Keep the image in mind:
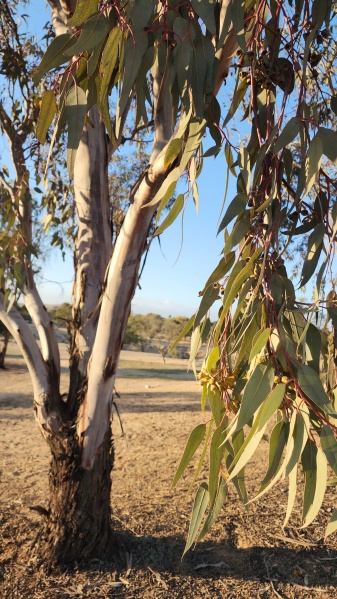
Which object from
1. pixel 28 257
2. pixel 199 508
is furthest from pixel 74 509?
pixel 28 257

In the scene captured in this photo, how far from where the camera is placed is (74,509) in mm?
2611

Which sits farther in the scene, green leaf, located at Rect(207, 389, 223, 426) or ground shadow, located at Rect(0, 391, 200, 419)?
ground shadow, located at Rect(0, 391, 200, 419)

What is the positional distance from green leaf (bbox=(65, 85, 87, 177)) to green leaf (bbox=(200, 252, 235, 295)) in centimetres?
48

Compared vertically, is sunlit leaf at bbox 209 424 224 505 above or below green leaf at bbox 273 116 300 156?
below

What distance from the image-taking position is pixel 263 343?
124 centimetres

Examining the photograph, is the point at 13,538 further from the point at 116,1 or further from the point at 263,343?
the point at 116,1

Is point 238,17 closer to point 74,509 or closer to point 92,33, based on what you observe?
point 92,33

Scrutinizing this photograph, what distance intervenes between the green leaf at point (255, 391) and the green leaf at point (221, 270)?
0.37 meters

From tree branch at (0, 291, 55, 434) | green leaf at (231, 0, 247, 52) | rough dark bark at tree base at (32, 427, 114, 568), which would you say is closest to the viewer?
green leaf at (231, 0, 247, 52)

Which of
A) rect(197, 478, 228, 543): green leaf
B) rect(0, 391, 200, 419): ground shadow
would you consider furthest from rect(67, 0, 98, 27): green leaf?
Answer: rect(0, 391, 200, 419): ground shadow

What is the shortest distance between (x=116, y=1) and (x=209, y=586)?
2.41 meters

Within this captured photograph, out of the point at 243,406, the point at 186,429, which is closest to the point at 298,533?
the point at 243,406

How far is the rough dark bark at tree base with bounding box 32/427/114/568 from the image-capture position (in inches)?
103

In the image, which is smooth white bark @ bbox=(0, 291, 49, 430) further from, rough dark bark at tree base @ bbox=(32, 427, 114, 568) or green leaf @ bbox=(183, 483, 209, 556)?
green leaf @ bbox=(183, 483, 209, 556)
